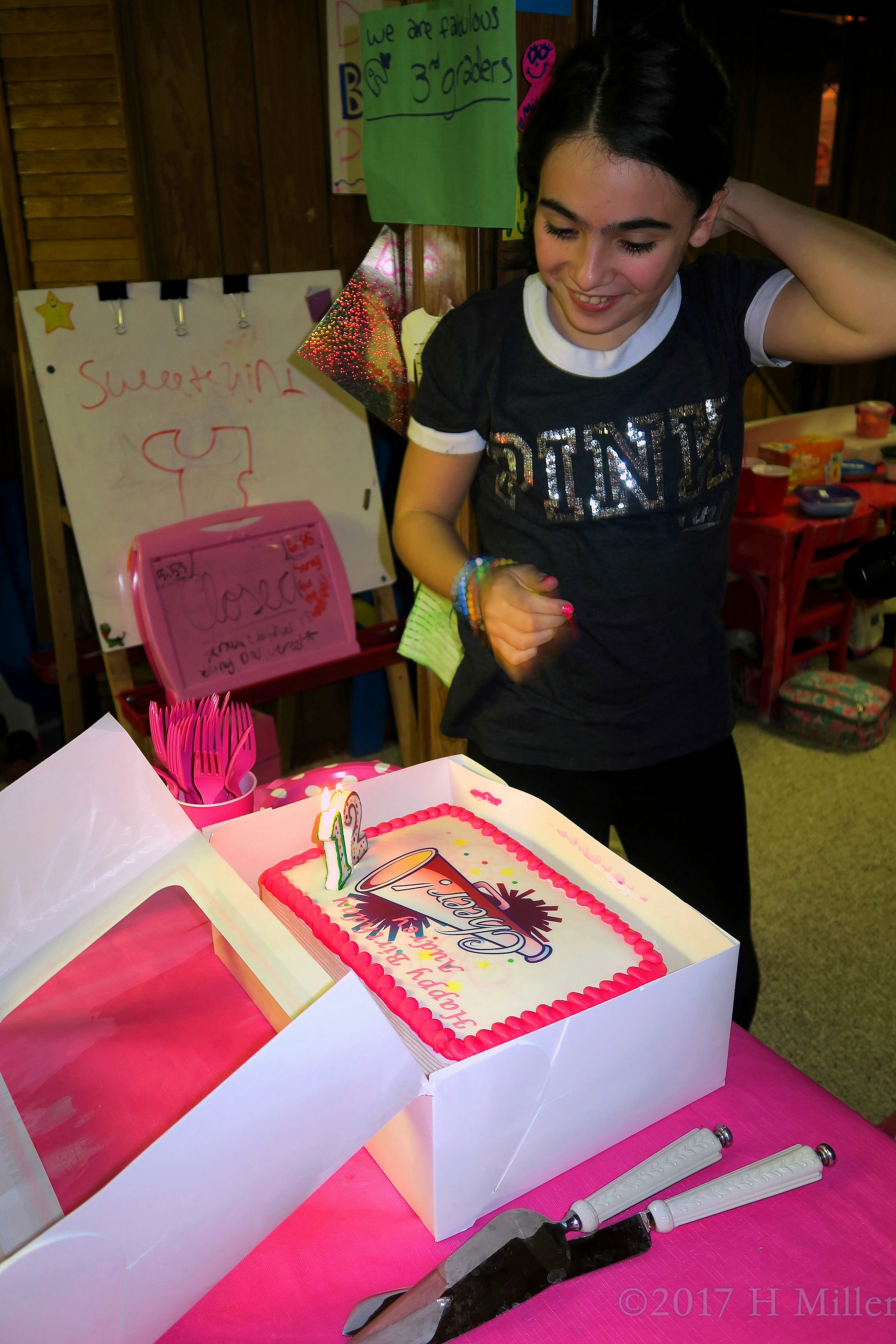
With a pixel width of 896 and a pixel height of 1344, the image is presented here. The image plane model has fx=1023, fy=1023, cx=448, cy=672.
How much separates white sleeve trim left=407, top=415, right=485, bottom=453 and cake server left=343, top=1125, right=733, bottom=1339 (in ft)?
2.52

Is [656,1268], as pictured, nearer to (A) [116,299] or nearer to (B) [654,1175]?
(B) [654,1175]

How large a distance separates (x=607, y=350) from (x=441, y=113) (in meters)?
0.58

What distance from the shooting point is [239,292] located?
2.29 metres

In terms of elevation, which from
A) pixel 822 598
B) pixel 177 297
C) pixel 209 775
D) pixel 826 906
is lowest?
pixel 826 906

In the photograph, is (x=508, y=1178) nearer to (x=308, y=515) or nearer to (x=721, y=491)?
(x=721, y=491)

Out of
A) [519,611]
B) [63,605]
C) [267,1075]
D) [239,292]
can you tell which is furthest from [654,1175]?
[239,292]

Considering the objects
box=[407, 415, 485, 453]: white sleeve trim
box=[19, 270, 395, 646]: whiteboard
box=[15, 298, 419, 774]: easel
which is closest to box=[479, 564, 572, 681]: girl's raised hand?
box=[407, 415, 485, 453]: white sleeve trim

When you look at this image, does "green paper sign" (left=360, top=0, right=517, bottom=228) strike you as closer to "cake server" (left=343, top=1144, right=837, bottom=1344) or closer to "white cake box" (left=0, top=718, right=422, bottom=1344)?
"white cake box" (left=0, top=718, right=422, bottom=1344)

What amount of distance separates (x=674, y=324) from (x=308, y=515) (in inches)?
54.4

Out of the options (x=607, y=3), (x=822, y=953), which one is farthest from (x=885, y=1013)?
(x=607, y=3)

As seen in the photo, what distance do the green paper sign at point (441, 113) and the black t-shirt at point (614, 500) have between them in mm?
267

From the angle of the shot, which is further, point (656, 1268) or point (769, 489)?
point (769, 489)

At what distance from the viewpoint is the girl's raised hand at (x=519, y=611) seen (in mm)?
955

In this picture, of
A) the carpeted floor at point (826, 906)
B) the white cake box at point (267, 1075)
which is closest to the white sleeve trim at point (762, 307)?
the white cake box at point (267, 1075)
